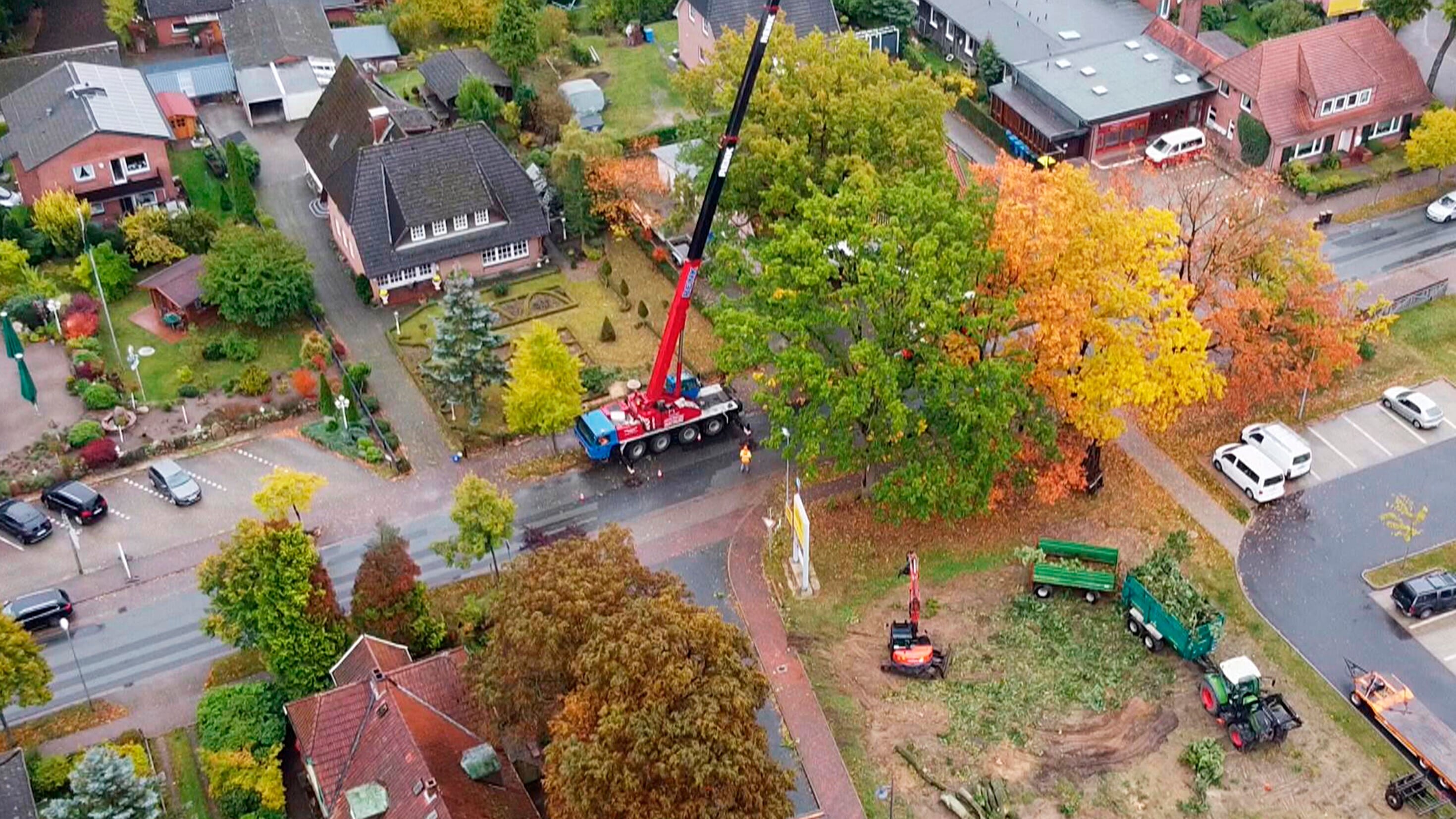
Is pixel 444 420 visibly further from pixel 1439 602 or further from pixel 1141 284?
pixel 1439 602

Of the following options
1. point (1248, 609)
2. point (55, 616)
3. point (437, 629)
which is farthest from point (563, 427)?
point (1248, 609)

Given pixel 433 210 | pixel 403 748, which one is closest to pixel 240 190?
pixel 433 210

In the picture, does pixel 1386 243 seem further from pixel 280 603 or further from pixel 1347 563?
pixel 280 603

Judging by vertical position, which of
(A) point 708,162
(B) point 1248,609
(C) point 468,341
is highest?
(A) point 708,162

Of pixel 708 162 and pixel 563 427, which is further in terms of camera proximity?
pixel 708 162

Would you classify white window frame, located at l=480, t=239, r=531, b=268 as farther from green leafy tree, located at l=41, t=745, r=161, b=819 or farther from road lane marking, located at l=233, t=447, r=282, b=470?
green leafy tree, located at l=41, t=745, r=161, b=819

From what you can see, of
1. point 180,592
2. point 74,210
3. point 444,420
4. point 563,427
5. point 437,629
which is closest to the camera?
point 437,629

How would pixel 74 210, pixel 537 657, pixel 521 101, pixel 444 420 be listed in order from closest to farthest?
pixel 537 657 < pixel 444 420 < pixel 74 210 < pixel 521 101
